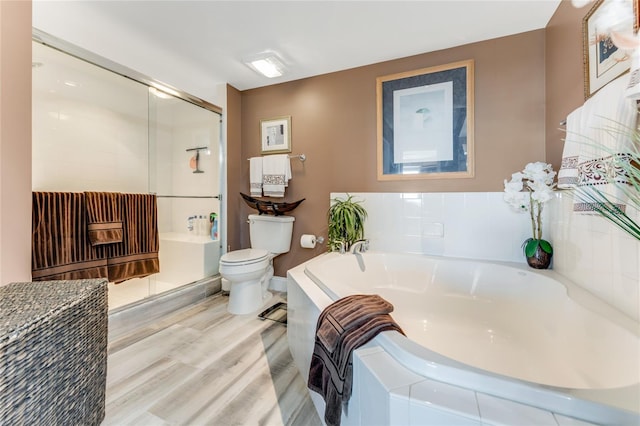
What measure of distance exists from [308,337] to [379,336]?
553mm

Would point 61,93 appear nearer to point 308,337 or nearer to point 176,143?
point 176,143

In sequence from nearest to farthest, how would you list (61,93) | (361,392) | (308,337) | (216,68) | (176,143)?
1. (361,392)
2. (308,337)
3. (61,93)
4. (216,68)
5. (176,143)

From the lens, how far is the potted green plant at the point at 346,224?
219cm

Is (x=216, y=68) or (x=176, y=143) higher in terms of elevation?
(x=216, y=68)

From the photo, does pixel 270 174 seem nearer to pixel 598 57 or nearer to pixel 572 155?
pixel 572 155

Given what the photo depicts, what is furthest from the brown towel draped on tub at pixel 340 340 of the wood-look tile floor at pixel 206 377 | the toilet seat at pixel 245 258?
the toilet seat at pixel 245 258

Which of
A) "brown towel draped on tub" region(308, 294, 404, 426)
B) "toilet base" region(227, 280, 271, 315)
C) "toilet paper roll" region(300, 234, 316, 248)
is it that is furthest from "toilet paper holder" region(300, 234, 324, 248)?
"brown towel draped on tub" region(308, 294, 404, 426)

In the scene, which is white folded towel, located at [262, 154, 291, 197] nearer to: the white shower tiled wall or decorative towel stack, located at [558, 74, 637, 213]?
the white shower tiled wall

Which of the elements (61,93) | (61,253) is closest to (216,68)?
(61,93)

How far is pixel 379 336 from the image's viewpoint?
2.82 feet

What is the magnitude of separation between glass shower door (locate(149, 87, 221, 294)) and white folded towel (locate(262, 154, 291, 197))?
54 cm

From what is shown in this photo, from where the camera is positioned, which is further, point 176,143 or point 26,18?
point 176,143

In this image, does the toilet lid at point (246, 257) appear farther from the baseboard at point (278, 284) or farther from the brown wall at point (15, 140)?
the brown wall at point (15, 140)

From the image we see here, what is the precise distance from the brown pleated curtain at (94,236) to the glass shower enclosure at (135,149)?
7.6 inches
